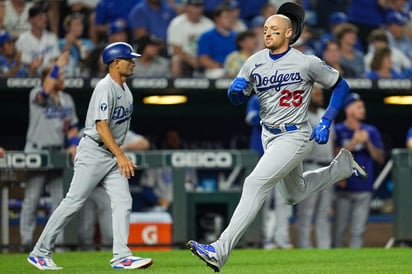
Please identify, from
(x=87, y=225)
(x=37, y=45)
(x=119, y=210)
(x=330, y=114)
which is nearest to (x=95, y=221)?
(x=87, y=225)

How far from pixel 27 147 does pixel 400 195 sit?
4.10 m

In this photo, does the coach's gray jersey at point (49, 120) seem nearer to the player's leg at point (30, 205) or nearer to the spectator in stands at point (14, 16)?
the player's leg at point (30, 205)

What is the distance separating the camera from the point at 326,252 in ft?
32.2

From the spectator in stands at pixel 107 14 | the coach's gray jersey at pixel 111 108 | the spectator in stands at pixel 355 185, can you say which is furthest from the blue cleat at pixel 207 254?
the spectator in stands at pixel 107 14

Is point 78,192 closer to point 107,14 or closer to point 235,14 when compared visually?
point 107,14

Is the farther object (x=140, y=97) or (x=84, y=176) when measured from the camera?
(x=140, y=97)

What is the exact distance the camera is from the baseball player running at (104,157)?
25.6 ft

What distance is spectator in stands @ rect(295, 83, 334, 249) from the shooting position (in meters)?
11.3

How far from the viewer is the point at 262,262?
8641 millimetres

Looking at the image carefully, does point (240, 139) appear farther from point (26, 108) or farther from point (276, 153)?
point (276, 153)

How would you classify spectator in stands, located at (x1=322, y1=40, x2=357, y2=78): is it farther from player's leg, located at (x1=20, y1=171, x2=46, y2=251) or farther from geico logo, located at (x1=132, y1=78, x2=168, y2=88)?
player's leg, located at (x1=20, y1=171, x2=46, y2=251)

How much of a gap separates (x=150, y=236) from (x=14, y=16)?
3310 mm

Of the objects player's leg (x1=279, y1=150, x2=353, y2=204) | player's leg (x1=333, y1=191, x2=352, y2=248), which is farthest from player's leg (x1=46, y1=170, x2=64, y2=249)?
player's leg (x1=279, y1=150, x2=353, y2=204)

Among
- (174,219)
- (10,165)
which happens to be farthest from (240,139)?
(10,165)
